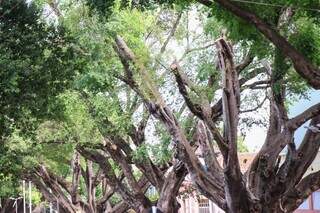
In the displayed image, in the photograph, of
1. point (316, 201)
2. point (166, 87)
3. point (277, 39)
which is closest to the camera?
point (277, 39)

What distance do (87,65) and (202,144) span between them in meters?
3.11

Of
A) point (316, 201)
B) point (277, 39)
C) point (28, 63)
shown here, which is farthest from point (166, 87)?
point (316, 201)

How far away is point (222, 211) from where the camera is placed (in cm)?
3400

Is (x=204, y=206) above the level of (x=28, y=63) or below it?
below

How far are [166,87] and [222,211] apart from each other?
19309 mm

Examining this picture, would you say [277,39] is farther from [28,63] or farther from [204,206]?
[204,206]

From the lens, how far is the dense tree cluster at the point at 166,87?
9992 mm

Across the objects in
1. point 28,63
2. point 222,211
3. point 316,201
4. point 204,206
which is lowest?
point 316,201

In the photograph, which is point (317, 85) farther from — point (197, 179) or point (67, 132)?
point (67, 132)

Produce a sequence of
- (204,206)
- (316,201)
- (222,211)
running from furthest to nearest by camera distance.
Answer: (204,206) → (222,211) → (316,201)

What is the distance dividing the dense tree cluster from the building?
454 centimetres

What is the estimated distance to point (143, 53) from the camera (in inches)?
589

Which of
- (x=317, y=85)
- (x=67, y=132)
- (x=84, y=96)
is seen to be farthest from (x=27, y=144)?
(x=317, y=85)

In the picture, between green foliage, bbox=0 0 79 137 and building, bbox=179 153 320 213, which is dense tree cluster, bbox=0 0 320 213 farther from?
building, bbox=179 153 320 213
